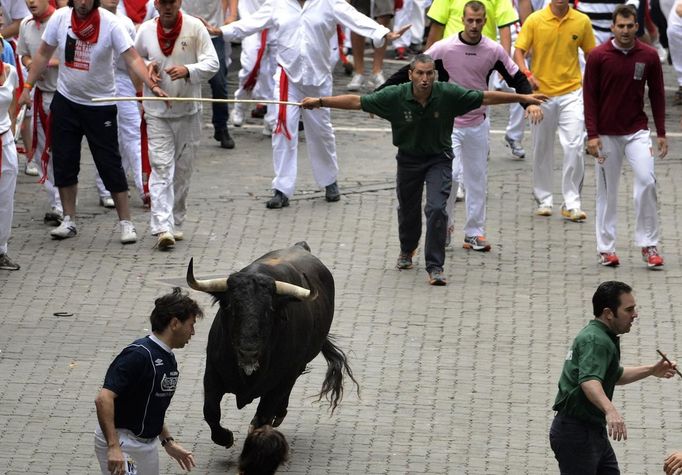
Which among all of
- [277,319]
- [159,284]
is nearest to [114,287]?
[159,284]

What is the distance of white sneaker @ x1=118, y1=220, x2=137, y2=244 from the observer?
1358 cm

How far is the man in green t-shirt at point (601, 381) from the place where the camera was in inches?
301

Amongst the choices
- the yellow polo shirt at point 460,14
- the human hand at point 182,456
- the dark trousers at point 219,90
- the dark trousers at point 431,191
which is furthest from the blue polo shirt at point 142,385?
the dark trousers at point 219,90

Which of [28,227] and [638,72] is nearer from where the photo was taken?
[638,72]

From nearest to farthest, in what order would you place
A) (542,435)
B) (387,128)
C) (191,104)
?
(542,435)
(191,104)
(387,128)

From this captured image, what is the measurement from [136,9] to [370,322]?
5.32 m

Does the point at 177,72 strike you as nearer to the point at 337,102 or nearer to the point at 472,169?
the point at 337,102

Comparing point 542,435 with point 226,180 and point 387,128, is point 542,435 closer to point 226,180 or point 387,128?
point 226,180

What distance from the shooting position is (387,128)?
59.4 ft

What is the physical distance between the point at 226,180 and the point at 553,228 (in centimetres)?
359

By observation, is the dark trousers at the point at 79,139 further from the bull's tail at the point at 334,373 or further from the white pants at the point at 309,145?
the bull's tail at the point at 334,373

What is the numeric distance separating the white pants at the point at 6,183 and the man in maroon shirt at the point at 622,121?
4.84 m

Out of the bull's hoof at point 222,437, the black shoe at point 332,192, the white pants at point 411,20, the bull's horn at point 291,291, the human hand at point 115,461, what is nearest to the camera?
the human hand at point 115,461

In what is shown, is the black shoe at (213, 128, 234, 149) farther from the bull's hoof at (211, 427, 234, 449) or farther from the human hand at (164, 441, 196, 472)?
the human hand at (164, 441, 196, 472)
